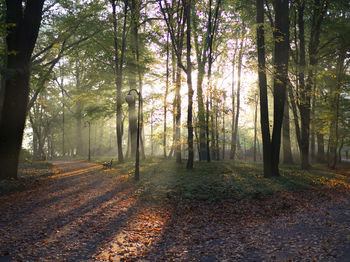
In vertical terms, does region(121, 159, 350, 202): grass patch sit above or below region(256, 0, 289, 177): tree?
below

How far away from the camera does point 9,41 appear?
1080cm

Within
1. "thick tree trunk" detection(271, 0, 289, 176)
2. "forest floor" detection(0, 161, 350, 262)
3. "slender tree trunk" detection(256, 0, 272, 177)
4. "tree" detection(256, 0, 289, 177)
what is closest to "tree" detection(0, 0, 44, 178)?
"forest floor" detection(0, 161, 350, 262)

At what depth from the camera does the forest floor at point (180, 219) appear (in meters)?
5.30

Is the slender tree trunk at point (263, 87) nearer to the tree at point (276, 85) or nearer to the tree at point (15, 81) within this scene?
the tree at point (276, 85)

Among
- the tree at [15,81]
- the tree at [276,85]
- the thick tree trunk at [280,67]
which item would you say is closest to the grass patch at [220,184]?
the tree at [276,85]

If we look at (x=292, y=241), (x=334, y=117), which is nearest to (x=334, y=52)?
(x=334, y=117)

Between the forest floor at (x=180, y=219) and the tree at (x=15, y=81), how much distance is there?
5.38 feet

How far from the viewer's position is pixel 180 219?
7934 millimetres

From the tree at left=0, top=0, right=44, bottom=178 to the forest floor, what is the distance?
1638mm

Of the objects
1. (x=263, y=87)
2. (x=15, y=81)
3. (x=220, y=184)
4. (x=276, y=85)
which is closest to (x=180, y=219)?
(x=220, y=184)

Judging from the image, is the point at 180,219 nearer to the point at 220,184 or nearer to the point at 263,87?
Result: the point at 220,184

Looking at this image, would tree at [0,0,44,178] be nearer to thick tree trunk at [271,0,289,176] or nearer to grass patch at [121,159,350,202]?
grass patch at [121,159,350,202]

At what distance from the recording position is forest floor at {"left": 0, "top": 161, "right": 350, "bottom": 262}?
530 cm

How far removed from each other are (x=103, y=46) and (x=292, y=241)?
773 inches
